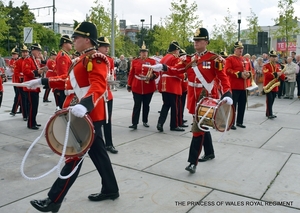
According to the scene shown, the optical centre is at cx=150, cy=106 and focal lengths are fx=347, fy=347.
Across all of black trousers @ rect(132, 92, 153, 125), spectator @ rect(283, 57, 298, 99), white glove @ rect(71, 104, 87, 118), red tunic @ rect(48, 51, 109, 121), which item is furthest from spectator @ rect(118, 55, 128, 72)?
white glove @ rect(71, 104, 87, 118)

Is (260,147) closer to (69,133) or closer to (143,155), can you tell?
(143,155)

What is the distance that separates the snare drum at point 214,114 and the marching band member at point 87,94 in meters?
1.51

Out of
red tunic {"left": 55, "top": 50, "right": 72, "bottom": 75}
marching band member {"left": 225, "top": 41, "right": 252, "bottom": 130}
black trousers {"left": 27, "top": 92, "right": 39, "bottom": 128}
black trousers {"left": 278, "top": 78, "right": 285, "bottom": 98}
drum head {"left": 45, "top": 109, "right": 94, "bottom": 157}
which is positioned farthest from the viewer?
black trousers {"left": 278, "top": 78, "right": 285, "bottom": 98}

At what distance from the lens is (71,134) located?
144 inches

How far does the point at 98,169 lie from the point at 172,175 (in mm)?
1395

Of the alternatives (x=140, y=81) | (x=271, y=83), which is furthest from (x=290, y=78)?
(x=140, y=81)

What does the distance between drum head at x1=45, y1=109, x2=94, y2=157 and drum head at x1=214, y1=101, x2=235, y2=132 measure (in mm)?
1948

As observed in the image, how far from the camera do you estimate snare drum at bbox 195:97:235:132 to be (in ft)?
15.4

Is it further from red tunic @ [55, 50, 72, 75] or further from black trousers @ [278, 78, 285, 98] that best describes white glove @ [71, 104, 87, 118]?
black trousers @ [278, 78, 285, 98]

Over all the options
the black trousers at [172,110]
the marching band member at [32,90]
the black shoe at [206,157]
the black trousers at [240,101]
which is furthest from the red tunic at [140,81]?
the black shoe at [206,157]

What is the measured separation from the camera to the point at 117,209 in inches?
157

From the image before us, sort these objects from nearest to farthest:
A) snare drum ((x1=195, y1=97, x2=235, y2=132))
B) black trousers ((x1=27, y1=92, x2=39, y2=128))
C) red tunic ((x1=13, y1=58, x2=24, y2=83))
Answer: snare drum ((x1=195, y1=97, x2=235, y2=132)) → black trousers ((x1=27, y1=92, x2=39, y2=128)) → red tunic ((x1=13, y1=58, x2=24, y2=83))

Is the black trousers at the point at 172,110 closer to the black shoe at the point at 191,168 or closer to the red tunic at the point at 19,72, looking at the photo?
the black shoe at the point at 191,168

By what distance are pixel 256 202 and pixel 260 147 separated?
2680 millimetres
